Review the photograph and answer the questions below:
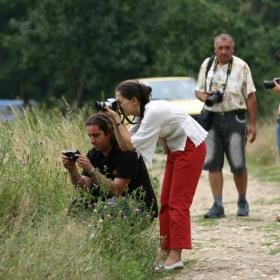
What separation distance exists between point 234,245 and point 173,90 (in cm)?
990

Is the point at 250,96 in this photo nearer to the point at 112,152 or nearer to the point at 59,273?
the point at 112,152

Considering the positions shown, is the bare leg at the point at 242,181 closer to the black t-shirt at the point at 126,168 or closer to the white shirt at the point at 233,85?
the white shirt at the point at 233,85

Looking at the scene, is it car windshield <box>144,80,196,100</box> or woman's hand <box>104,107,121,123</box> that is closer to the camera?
woman's hand <box>104,107,121,123</box>

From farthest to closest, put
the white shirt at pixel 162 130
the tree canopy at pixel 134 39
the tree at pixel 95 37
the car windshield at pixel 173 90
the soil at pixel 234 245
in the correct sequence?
the tree at pixel 95 37 < the tree canopy at pixel 134 39 < the car windshield at pixel 173 90 < the soil at pixel 234 245 < the white shirt at pixel 162 130

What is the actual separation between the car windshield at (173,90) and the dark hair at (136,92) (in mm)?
10091

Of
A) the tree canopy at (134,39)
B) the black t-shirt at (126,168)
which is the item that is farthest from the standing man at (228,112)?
the tree canopy at (134,39)

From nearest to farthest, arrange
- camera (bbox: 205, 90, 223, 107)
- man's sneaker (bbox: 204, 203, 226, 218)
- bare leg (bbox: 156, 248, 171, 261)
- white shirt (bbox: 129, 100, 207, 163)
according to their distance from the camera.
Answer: white shirt (bbox: 129, 100, 207, 163) < bare leg (bbox: 156, 248, 171, 261) < camera (bbox: 205, 90, 223, 107) < man's sneaker (bbox: 204, 203, 226, 218)

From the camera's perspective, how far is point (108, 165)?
6.48 meters

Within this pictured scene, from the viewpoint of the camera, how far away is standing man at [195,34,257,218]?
27.4 ft

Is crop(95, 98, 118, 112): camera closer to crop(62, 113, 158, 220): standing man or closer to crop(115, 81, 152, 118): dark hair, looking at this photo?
crop(115, 81, 152, 118): dark hair

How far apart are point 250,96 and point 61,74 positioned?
21.2m

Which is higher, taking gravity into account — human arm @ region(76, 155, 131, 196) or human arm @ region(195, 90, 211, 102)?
human arm @ region(195, 90, 211, 102)

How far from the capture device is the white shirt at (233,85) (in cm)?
834

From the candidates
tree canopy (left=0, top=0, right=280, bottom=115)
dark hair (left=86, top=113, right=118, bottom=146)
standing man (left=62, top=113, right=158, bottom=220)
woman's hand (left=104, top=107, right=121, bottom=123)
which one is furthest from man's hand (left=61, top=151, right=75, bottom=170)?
tree canopy (left=0, top=0, right=280, bottom=115)
